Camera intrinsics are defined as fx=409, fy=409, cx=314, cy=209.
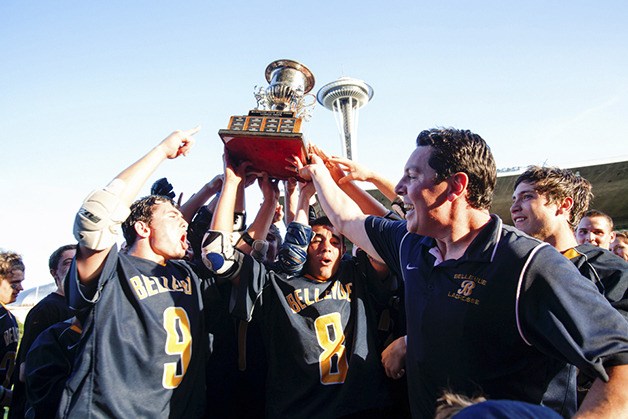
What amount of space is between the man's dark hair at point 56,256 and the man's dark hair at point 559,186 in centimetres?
445

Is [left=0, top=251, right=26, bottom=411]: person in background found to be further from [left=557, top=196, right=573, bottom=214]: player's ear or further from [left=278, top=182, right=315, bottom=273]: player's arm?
[left=557, top=196, right=573, bottom=214]: player's ear

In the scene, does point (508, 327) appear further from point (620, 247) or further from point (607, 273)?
point (620, 247)

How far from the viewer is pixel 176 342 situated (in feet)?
8.14

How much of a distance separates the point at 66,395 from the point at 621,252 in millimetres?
6070

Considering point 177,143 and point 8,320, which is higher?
point 177,143

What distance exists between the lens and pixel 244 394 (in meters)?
3.19

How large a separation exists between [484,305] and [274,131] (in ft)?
6.07

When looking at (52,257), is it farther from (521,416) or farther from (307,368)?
(521,416)

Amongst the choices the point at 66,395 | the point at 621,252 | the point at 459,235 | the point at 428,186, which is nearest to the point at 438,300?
the point at 459,235

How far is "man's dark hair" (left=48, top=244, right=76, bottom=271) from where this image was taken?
439cm

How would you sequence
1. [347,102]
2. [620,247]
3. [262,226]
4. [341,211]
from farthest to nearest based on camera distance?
1. [347,102]
2. [620,247]
3. [262,226]
4. [341,211]

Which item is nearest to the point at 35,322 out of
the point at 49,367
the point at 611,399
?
the point at 49,367

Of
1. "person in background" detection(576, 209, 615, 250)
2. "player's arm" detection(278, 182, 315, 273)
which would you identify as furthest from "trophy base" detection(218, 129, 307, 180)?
"person in background" detection(576, 209, 615, 250)

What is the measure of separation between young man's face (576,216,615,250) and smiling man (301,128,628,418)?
3.03 metres
